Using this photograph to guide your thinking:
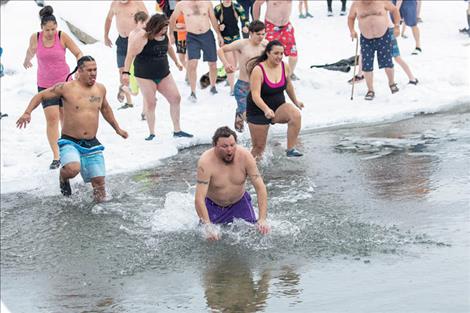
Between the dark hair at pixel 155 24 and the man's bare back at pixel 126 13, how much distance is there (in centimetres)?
214

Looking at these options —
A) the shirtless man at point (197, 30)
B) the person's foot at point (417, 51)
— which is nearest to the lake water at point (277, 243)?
the shirtless man at point (197, 30)

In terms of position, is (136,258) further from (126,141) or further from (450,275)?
(126,141)

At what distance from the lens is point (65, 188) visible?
902 cm

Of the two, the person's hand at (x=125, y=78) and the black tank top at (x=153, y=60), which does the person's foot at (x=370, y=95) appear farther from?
the person's hand at (x=125, y=78)

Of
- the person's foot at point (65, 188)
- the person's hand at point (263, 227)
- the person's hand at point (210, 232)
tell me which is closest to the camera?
the person's hand at point (263, 227)

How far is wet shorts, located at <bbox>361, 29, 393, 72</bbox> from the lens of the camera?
12812 millimetres

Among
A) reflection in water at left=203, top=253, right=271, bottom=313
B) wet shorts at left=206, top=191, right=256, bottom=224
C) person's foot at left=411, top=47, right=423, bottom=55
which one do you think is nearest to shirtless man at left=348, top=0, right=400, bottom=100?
person's foot at left=411, top=47, right=423, bottom=55

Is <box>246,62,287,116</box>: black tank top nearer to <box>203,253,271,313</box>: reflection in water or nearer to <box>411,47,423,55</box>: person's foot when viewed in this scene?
<box>203,253,271,313</box>: reflection in water

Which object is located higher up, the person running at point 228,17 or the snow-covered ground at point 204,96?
the person running at point 228,17

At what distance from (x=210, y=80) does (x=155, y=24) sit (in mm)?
3265

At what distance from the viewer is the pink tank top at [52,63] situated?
10.3 metres

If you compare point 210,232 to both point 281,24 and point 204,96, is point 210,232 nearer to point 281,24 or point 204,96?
point 281,24

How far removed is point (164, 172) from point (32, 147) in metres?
2.53

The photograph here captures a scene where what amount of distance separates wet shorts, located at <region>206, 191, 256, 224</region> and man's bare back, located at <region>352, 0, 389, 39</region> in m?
6.07
